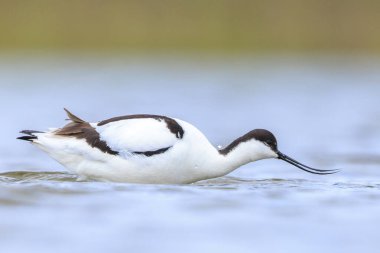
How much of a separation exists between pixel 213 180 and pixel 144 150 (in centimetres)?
127

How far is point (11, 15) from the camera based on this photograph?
95.4 ft

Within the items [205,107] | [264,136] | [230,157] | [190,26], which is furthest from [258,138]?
[190,26]

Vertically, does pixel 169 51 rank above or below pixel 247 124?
above

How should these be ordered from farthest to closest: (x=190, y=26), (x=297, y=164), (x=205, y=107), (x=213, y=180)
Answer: (x=190, y=26), (x=205, y=107), (x=213, y=180), (x=297, y=164)

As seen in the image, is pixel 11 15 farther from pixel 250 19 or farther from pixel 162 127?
pixel 162 127

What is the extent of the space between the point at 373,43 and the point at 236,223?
20.8 m

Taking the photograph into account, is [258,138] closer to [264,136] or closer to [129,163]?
[264,136]

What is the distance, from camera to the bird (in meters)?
9.55

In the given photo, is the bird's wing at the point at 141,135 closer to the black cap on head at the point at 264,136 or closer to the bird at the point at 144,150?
the bird at the point at 144,150

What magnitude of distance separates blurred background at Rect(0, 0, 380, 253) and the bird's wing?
0.36 meters

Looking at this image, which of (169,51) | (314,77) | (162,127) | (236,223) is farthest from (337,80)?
(236,223)

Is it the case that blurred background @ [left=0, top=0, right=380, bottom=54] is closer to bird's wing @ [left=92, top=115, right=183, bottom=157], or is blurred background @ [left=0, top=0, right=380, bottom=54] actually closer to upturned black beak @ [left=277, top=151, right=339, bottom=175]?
upturned black beak @ [left=277, top=151, right=339, bottom=175]

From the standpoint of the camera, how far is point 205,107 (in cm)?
1948

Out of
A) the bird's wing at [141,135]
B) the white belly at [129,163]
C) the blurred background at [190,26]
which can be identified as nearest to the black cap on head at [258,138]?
the white belly at [129,163]
